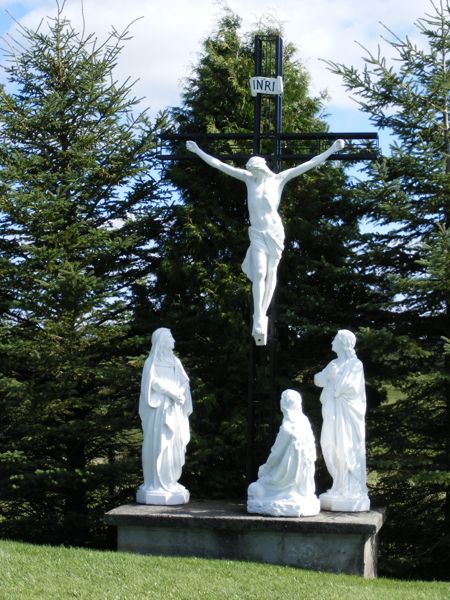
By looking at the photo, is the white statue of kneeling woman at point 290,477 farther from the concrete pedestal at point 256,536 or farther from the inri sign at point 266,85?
the inri sign at point 266,85

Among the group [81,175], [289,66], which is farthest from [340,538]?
[289,66]

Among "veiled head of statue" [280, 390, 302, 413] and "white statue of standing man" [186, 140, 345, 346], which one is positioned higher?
"white statue of standing man" [186, 140, 345, 346]

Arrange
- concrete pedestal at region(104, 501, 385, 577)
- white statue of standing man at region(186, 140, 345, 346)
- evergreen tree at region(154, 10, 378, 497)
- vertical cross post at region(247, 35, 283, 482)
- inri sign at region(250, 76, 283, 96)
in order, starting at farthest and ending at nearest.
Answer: evergreen tree at region(154, 10, 378, 497) < inri sign at region(250, 76, 283, 96) < vertical cross post at region(247, 35, 283, 482) < white statue of standing man at region(186, 140, 345, 346) < concrete pedestal at region(104, 501, 385, 577)

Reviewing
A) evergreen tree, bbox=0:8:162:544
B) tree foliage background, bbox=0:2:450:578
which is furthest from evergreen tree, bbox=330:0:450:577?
evergreen tree, bbox=0:8:162:544

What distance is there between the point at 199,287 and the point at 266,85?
10.0ft

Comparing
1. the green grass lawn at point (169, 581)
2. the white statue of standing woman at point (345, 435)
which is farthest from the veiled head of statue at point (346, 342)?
the green grass lawn at point (169, 581)

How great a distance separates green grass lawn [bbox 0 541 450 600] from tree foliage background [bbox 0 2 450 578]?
2401 millimetres

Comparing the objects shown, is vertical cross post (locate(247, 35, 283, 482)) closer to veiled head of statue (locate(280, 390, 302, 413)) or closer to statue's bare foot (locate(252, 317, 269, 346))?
statue's bare foot (locate(252, 317, 269, 346))

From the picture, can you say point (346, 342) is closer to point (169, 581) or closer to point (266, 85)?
point (266, 85)

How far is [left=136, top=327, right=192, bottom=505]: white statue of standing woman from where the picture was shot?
31.4ft

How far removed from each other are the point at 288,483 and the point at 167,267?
4.10 metres

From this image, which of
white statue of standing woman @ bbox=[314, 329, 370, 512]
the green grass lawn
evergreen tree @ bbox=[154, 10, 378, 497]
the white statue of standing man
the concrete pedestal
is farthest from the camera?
evergreen tree @ bbox=[154, 10, 378, 497]

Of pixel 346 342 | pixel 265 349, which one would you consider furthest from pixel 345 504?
pixel 265 349

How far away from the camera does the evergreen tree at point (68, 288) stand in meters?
11.4
